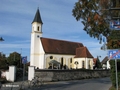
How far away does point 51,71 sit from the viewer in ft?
94.5

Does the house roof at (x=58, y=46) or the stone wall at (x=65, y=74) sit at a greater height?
the house roof at (x=58, y=46)

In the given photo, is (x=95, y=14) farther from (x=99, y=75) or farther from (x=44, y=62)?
(x=44, y=62)

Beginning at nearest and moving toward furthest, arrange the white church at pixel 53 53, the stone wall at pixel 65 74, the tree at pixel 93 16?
the tree at pixel 93 16, the stone wall at pixel 65 74, the white church at pixel 53 53

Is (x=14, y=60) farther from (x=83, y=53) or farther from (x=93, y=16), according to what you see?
(x=93, y=16)

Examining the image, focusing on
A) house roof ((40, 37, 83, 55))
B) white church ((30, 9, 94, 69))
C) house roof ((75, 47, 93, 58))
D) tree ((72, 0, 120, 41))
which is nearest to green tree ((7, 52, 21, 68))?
white church ((30, 9, 94, 69))

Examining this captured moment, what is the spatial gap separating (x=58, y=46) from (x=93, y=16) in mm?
53430

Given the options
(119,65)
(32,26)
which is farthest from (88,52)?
(119,65)

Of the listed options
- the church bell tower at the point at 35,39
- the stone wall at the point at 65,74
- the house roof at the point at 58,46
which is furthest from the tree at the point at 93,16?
the church bell tower at the point at 35,39

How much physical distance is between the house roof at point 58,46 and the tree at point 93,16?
4735 centimetres

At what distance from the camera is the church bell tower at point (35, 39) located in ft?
212

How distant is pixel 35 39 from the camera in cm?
6650

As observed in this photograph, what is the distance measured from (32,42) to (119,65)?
5053 centimetres

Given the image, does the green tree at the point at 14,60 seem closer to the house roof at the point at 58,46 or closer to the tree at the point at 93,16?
the house roof at the point at 58,46

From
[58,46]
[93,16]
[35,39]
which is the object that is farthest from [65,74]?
[58,46]
